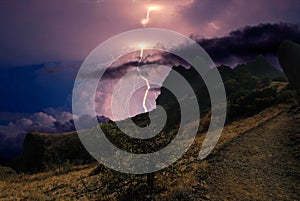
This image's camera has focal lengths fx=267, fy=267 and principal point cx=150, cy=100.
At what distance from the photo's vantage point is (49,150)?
252ft

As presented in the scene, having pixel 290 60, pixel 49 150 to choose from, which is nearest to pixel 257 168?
pixel 290 60

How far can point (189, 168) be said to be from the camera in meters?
24.1

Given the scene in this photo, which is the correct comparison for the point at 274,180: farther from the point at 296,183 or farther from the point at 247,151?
the point at 247,151

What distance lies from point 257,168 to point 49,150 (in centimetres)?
6698

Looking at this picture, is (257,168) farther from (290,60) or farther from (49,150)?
(49,150)

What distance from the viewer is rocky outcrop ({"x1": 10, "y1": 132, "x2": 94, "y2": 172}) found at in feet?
245

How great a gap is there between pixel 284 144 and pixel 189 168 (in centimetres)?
1091

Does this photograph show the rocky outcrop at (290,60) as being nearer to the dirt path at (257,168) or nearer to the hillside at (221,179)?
the dirt path at (257,168)

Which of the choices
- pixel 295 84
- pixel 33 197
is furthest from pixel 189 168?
pixel 295 84

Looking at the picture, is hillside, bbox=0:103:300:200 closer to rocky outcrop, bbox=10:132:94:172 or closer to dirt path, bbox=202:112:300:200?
dirt path, bbox=202:112:300:200

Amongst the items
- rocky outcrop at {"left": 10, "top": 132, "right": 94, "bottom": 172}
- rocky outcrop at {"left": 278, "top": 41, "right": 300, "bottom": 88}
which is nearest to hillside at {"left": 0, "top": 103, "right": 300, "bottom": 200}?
rocky outcrop at {"left": 278, "top": 41, "right": 300, "bottom": 88}

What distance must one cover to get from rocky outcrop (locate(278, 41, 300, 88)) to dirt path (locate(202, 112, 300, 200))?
22.9m

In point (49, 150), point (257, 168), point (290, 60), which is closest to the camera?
point (257, 168)

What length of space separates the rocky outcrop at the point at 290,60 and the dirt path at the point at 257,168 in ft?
75.2
